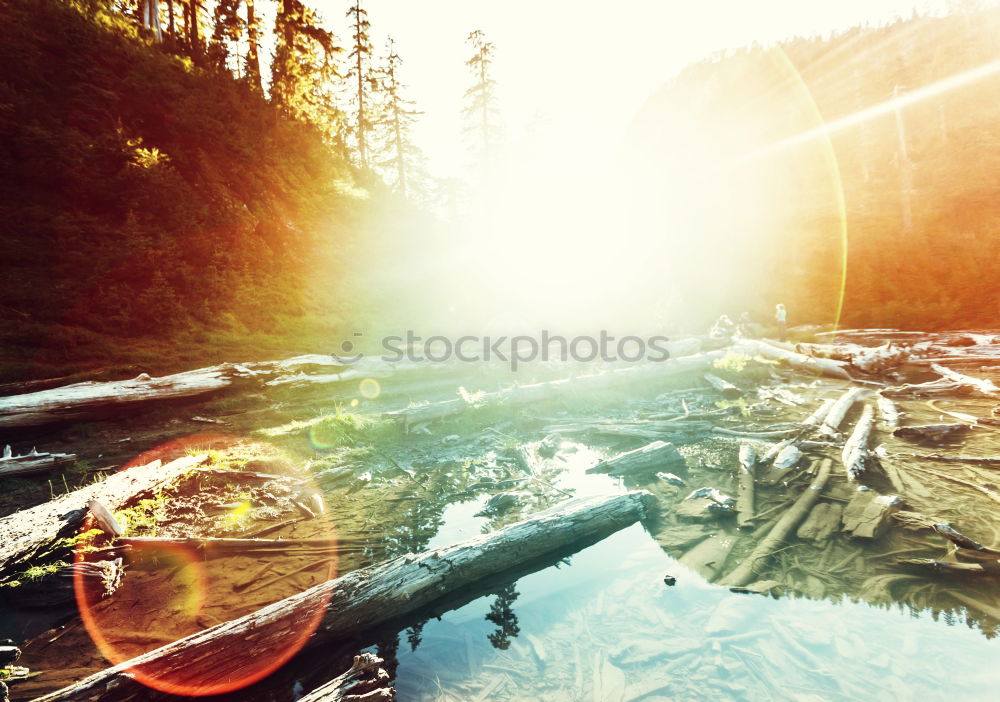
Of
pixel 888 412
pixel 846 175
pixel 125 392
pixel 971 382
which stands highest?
pixel 846 175

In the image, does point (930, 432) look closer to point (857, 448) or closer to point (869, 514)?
point (857, 448)

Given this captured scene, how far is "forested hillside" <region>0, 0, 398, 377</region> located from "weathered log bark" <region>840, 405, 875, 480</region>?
1718 cm

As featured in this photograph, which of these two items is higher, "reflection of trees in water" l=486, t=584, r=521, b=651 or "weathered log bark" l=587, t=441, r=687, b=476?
"weathered log bark" l=587, t=441, r=687, b=476

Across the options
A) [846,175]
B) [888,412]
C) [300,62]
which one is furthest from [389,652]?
[846,175]

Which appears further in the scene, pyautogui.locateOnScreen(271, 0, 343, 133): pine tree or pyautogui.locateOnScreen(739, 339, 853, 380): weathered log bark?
pyautogui.locateOnScreen(271, 0, 343, 133): pine tree

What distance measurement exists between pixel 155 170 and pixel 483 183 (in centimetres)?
2716

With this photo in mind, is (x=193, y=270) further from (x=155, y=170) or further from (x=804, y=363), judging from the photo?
(x=804, y=363)

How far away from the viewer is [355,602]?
3.99 metres

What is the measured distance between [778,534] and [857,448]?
297 cm

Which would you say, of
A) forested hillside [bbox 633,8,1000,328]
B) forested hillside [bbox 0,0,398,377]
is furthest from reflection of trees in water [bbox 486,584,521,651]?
forested hillside [bbox 633,8,1000,328]

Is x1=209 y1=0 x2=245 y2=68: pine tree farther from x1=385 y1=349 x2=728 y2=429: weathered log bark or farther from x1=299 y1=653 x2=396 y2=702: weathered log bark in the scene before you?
x1=299 y1=653 x2=396 y2=702: weathered log bark

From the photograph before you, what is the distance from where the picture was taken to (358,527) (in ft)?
19.5

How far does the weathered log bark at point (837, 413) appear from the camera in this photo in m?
7.94

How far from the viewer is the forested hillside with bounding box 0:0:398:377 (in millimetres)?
13492
